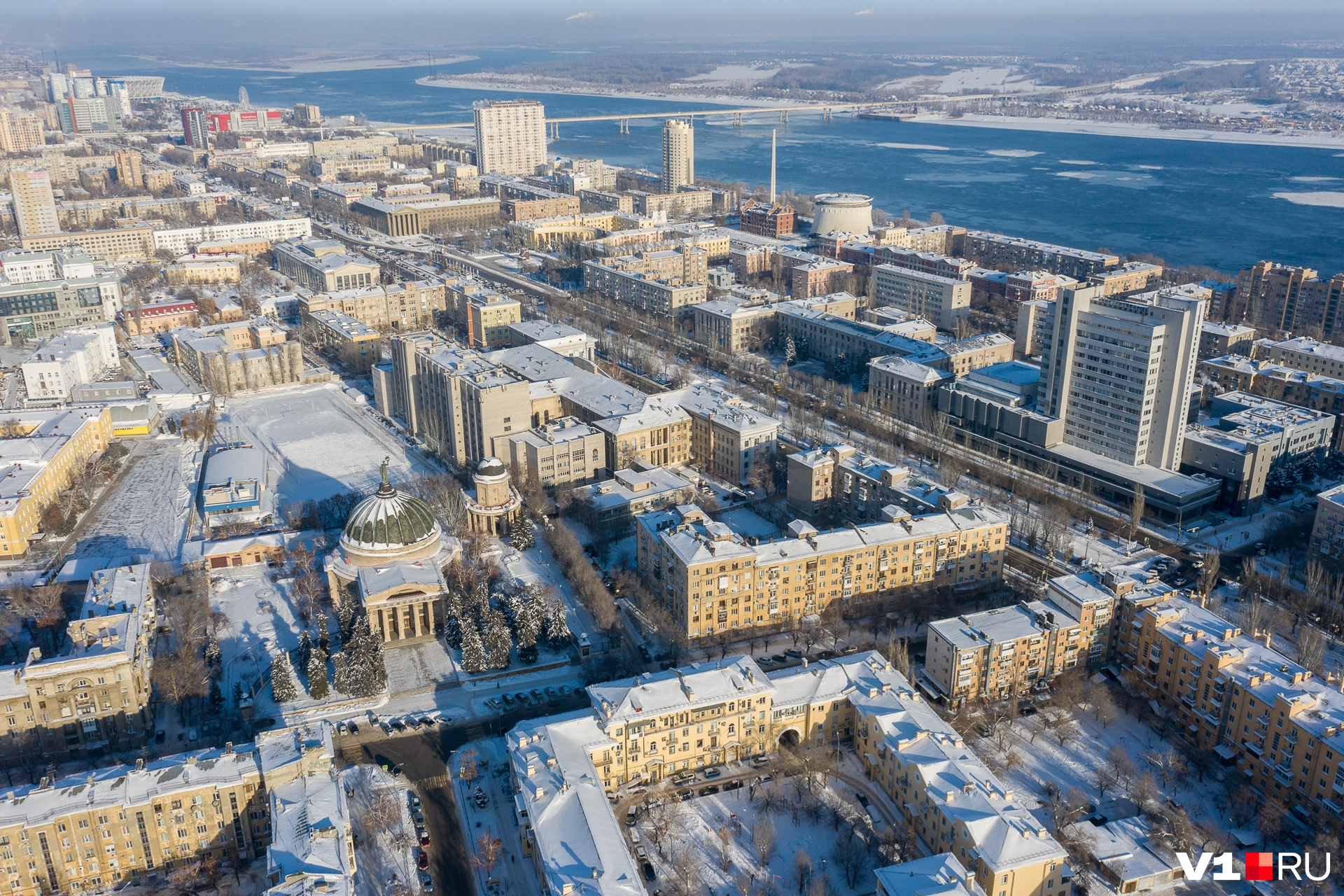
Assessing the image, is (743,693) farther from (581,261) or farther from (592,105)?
(592,105)

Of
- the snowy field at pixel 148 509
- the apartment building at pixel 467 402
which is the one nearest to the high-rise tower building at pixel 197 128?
the snowy field at pixel 148 509

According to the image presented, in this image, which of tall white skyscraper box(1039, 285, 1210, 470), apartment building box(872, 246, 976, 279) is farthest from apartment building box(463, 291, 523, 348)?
tall white skyscraper box(1039, 285, 1210, 470)

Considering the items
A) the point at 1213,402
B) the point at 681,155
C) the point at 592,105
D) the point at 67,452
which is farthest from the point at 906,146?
the point at 67,452

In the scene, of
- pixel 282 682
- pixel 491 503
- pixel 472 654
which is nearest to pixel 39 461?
pixel 491 503

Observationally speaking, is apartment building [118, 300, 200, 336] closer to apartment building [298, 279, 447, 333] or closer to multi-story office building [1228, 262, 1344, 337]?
apartment building [298, 279, 447, 333]

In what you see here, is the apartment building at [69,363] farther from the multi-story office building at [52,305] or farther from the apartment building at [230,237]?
the apartment building at [230,237]

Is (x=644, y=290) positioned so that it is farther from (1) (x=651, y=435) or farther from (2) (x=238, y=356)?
(1) (x=651, y=435)
